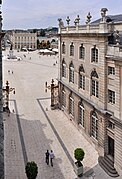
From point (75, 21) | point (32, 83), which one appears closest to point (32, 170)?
point (75, 21)

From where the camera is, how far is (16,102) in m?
Result: 44.1

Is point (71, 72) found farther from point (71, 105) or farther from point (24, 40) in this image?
point (24, 40)

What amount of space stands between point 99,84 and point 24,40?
155114mm

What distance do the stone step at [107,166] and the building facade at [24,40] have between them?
154m

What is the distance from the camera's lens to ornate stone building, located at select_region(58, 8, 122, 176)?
73.4ft

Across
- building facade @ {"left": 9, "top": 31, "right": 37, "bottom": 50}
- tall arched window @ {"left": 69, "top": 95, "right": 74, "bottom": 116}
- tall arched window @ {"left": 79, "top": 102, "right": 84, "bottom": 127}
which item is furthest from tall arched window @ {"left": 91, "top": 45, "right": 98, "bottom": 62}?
building facade @ {"left": 9, "top": 31, "right": 37, "bottom": 50}

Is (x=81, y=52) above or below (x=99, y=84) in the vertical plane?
above

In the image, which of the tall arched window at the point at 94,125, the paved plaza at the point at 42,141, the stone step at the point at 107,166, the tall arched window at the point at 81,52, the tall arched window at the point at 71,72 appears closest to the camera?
the stone step at the point at 107,166

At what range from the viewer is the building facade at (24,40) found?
174 m

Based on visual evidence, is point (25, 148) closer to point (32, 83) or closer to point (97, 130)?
point (97, 130)

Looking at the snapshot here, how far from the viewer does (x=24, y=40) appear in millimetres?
176625

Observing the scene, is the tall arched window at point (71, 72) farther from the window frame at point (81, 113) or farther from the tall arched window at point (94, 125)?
Result: the tall arched window at point (94, 125)

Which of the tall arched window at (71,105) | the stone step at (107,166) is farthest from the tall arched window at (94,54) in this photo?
the stone step at (107,166)

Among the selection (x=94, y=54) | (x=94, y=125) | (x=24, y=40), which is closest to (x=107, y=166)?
(x=94, y=125)
